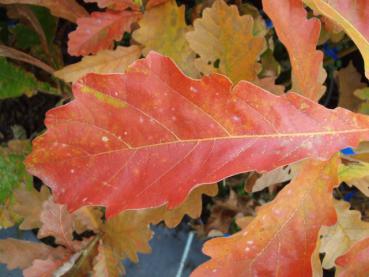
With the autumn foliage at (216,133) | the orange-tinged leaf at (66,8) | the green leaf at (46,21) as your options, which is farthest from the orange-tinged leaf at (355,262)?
the green leaf at (46,21)

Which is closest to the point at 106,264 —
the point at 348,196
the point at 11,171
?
the point at 11,171

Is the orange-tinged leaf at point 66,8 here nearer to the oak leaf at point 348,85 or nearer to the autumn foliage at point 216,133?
the autumn foliage at point 216,133

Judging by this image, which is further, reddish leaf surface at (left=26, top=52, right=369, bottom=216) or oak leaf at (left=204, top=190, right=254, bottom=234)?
oak leaf at (left=204, top=190, right=254, bottom=234)

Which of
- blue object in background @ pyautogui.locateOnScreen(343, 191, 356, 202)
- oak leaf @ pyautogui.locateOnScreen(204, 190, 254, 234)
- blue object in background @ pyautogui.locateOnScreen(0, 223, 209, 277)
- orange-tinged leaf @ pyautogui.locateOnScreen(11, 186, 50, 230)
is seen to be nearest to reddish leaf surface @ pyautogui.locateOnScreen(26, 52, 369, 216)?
orange-tinged leaf @ pyautogui.locateOnScreen(11, 186, 50, 230)

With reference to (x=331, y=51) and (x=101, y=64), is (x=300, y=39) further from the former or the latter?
(x=331, y=51)

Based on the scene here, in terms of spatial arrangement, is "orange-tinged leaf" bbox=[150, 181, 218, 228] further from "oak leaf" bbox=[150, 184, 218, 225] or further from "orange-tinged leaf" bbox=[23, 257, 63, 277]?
"orange-tinged leaf" bbox=[23, 257, 63, 277]

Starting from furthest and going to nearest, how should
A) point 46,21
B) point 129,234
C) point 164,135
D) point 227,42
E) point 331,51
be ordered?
point 331,51 → point 46,21 → point 129,234 → point 227,42 → point 164,135
